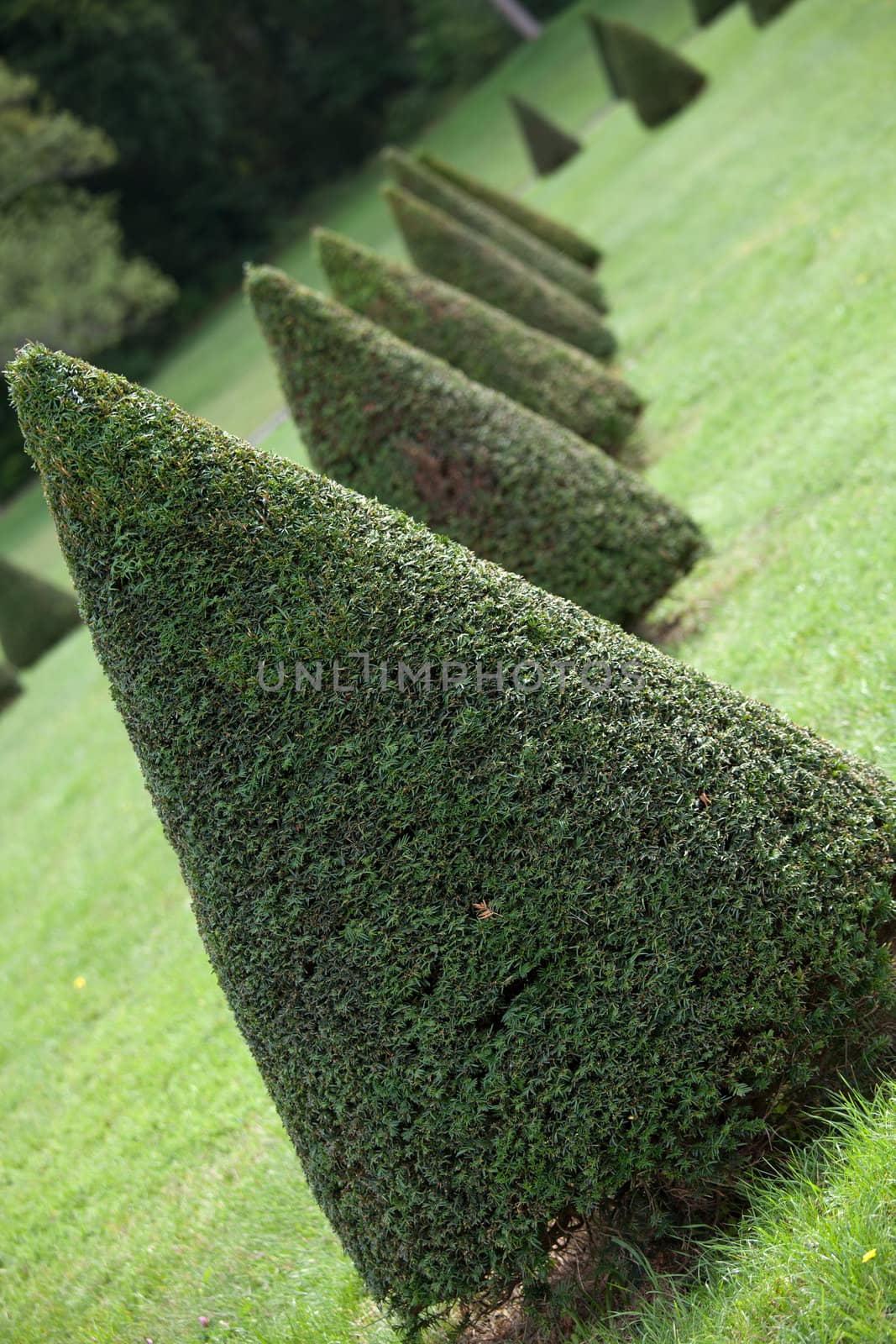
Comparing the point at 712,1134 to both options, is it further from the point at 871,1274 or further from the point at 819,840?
the point at 819,840

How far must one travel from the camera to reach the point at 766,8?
24.3 metres

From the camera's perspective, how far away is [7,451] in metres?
42.8

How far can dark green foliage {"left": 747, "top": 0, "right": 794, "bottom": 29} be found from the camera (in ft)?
79.3

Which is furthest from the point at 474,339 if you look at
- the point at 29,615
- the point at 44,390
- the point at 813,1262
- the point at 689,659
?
the point at 29,615

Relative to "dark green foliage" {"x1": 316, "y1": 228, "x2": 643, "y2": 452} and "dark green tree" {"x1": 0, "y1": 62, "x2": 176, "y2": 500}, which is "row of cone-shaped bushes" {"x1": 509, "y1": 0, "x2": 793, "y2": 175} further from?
"dark green tree" {"x1": 0, "y1": 62, "x2": 176, "y2": 500}

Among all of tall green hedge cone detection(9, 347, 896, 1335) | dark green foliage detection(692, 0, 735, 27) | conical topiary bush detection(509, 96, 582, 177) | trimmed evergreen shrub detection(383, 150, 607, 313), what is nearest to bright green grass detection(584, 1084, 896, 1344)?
tall green hedge cone detection(9, 347, 896, 1335)

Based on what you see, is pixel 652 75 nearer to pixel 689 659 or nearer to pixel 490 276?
pixel 490 276

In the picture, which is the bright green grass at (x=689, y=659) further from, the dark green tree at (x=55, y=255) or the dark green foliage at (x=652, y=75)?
the dark green tree at (x=55, y=255)

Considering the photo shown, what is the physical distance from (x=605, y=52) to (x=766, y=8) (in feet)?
20.9

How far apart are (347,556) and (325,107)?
57426mm

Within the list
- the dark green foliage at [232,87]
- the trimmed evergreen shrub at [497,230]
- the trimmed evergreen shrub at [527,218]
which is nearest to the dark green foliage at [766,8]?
the trimmed evergreen shrub at [527,218]

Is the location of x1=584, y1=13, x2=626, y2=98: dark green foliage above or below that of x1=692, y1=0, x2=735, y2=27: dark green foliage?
below

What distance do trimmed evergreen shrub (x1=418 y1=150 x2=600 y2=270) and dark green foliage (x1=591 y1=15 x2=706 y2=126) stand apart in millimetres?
7531

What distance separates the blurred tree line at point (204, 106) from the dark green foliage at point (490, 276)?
25962 millimetres
